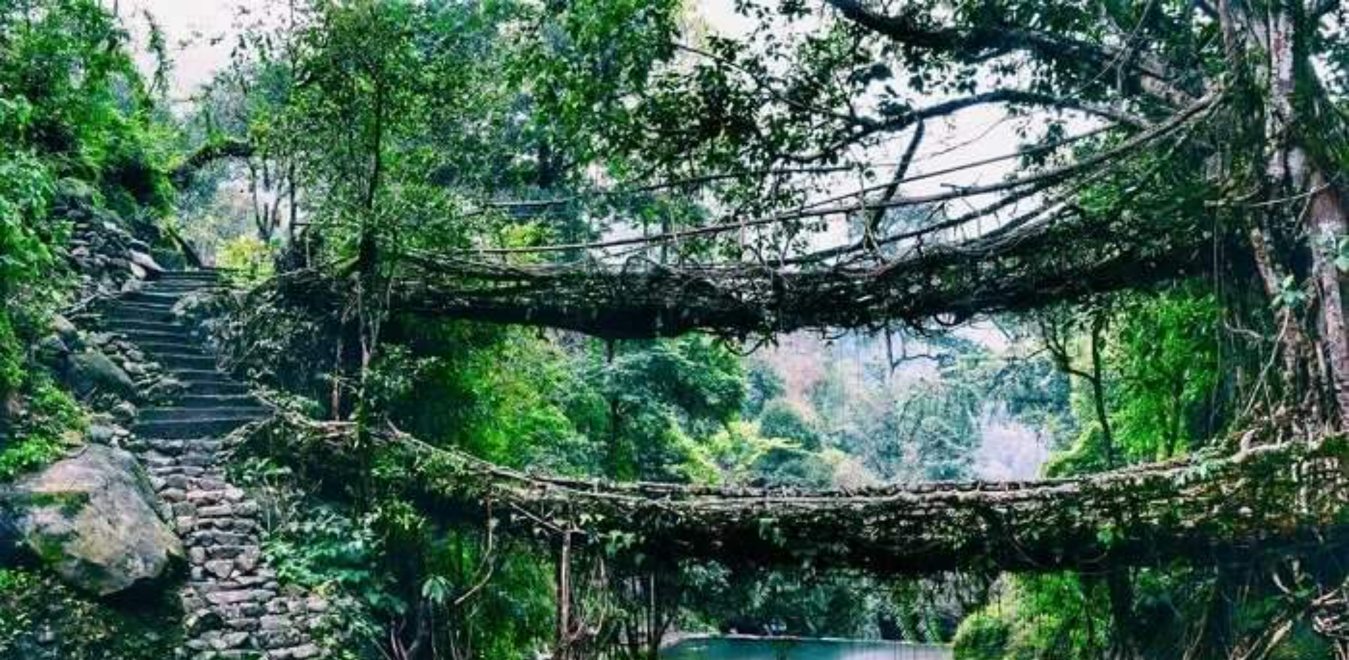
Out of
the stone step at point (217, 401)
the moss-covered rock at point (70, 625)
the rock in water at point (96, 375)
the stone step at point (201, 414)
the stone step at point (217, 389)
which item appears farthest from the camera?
the stone step at point (217, 389)

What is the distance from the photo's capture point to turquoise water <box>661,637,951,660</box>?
540 inches

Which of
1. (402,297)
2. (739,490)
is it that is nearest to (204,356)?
(402,297)

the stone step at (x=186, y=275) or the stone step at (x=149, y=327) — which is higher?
the stone step at (x=186, y=275)

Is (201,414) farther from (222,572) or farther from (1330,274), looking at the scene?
(1330,274)

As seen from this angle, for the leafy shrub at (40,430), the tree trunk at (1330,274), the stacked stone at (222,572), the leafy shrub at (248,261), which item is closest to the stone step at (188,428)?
the stacked stone at (222,572)

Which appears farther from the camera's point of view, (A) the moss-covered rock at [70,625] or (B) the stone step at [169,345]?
(B) the stone step at [169,345]

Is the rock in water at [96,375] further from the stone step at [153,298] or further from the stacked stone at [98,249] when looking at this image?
the stone step at [153,298]

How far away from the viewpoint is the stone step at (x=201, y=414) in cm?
670

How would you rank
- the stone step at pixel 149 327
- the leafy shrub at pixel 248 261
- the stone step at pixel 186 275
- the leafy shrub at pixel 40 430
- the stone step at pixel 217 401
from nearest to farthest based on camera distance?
1. the leafy shrub at pixel 40 430
2. the stone step at pixel 217 401
3. the stone step at pixel 149 327
4. the leafy shrub at pixel 248 261
5. the stone step at pixel 186 275

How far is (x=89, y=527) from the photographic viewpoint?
203 inches

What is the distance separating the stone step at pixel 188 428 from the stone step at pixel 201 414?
0.05 m

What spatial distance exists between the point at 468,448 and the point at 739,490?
3223 mm

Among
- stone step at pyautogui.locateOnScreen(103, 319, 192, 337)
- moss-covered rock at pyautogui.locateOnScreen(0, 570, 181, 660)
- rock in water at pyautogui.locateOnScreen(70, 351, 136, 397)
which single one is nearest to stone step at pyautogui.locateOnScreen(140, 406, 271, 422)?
rock in water at pyautogui.locateOnScreen(70, 351, 136, 397)

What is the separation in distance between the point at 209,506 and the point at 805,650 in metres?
11.0
